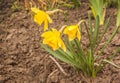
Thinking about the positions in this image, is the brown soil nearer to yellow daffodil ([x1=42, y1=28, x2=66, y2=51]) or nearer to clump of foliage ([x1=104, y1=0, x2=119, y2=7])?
clump of foliage ([x1=104, y1=0, x2=119, y2=7])

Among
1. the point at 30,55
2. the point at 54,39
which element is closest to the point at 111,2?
the point at 30,55

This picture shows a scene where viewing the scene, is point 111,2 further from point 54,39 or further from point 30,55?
point 54,39

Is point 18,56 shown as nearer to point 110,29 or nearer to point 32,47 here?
point 32,47

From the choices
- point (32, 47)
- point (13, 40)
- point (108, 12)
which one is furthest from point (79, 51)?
point (108, 12)

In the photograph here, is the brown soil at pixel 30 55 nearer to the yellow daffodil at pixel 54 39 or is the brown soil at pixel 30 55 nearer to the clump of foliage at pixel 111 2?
the clump of foliage at pixel 111 2

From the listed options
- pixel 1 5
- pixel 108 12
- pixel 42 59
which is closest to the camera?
pixel 42 59

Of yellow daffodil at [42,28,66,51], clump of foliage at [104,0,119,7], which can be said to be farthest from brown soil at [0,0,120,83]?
yellow daffodil at [42,28,66,51]

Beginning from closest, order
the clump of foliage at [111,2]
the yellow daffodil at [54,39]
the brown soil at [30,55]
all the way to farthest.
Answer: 1. the yellow daffodil at [54,39]
2. the brown soil at [30,55]
3. the clump of foliage at [111,2]

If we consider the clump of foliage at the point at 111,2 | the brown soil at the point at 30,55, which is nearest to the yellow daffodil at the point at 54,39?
the brown soil at the point at 30,55
